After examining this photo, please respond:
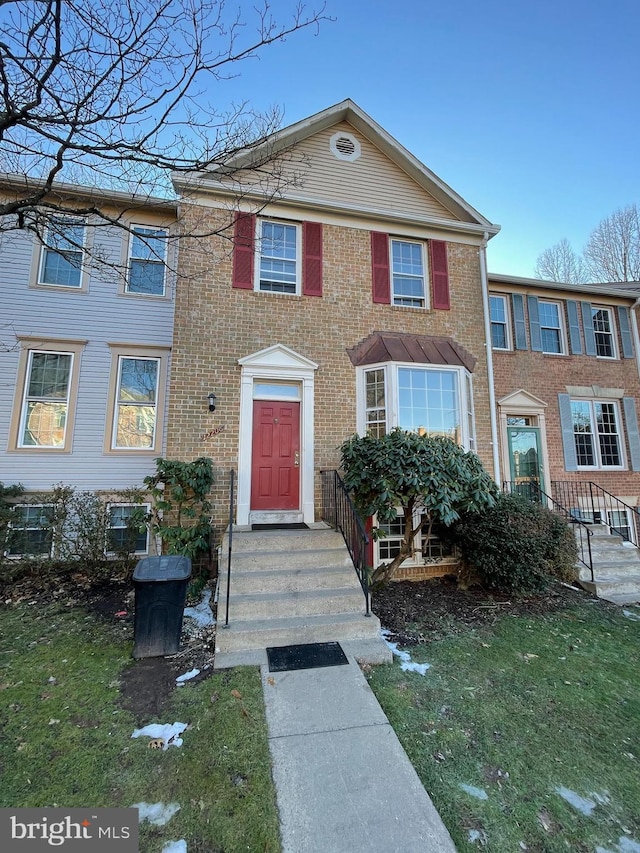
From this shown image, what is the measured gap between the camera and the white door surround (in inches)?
266

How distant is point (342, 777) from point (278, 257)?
763 centimetres

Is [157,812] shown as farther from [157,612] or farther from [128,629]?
[128,629]

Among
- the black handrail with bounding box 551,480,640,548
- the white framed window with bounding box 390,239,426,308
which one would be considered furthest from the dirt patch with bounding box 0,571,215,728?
the black handrail with bounding box 551,480,640,548

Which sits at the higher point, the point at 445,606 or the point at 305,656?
the point at 305,656

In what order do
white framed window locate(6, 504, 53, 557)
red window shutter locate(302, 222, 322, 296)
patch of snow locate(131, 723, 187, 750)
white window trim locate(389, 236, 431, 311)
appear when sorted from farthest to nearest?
white window trim locate(389, 236, 431, 311) → red window shutter locate(302, 222, 322, 296) → white framed window locate(6, 504, 53, 557) → patch of snow locate(131, 723, 187, 750)

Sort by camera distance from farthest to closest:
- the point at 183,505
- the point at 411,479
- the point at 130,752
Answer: the point at 183,505, the point at 411,479, the point at 130,752

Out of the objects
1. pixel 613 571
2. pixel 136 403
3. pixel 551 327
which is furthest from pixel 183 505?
pixel 551 327

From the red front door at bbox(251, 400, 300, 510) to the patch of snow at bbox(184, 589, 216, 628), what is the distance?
1811 mm

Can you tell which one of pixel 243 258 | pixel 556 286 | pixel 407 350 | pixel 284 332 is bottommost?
pixel 407 350

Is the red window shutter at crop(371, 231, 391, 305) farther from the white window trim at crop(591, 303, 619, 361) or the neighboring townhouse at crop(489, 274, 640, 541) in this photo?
the white window trim at crop(591, 303, 619, 361)

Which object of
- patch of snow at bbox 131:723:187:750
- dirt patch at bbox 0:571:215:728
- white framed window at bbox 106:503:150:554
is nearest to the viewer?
patch of snow at bbox 131:723:187:750

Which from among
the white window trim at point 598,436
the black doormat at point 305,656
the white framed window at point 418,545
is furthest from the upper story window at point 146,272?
the white window trim at point 598,436

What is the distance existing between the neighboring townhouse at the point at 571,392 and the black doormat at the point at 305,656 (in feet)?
23.6

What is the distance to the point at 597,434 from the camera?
10.6 metres
